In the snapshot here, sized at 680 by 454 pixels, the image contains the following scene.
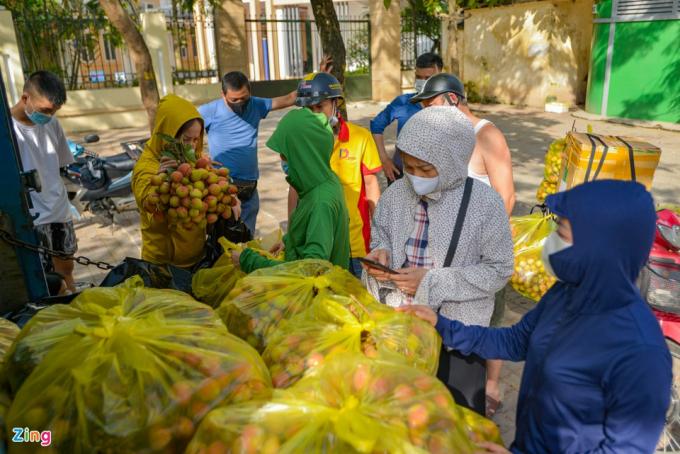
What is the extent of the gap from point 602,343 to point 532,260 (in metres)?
2.64

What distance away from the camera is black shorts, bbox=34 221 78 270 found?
4016 millimetres

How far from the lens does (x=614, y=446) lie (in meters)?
1.41

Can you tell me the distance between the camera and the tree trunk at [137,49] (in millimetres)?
6168

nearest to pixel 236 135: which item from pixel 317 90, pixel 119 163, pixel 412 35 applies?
pixel 317 90

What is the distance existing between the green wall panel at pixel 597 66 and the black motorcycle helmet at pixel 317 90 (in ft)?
38.3

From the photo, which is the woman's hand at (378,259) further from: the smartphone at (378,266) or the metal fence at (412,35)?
the metal fence at (412,35)

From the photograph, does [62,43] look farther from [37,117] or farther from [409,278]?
[409,278]

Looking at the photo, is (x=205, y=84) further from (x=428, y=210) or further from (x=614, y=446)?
(x=614, y=446)

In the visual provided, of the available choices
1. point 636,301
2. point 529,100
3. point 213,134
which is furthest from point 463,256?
point 529,100

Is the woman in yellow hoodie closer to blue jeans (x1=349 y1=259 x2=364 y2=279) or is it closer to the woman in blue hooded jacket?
blue jeans (x1=349 y1=259 x2=364 y2=279)

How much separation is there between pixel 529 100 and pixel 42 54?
1242 cm

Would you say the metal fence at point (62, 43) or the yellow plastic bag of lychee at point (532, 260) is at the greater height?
the metal fence at point (62, 43)

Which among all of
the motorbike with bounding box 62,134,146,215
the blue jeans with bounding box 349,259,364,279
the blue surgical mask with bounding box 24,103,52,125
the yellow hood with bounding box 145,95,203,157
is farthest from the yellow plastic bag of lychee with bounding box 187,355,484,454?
the motorbike with bounding box 62,134,146,215

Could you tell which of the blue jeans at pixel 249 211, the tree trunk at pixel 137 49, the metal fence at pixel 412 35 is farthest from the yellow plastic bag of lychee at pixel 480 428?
the metal fence at pixel 412 35
